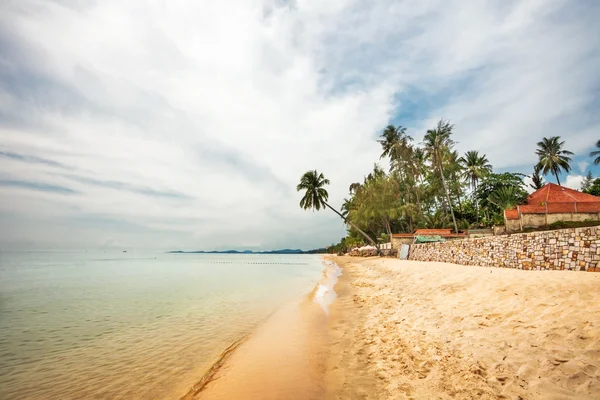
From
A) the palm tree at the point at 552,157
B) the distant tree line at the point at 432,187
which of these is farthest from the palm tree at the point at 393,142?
the palm tree at the point at 552,157

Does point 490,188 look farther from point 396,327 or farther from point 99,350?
point 99,350

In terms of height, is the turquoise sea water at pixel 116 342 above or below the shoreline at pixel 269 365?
below

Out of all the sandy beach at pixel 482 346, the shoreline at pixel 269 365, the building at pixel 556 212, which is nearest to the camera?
the sandy beach at pixel 482 346

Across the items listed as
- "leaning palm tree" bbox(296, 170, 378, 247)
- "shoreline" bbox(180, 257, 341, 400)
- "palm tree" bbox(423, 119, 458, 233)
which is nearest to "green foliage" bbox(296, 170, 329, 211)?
"leaning palm tree" bbox(296, 170, 378, 247)

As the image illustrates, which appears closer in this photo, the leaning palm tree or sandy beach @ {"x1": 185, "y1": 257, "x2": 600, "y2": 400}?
sandy beach @ {"x1": 185, "y1": 257, "x2": 600, "y2": 400}

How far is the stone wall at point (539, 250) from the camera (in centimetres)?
941

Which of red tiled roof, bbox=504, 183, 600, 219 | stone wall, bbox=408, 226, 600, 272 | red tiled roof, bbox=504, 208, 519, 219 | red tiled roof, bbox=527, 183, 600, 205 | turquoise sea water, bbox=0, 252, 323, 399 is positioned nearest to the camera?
turquoise sea water, bbox=0, 252, 323, 399

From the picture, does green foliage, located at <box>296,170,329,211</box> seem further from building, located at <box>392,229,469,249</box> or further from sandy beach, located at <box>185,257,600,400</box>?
sandy beach, located at <box>185,257,600,400</box>

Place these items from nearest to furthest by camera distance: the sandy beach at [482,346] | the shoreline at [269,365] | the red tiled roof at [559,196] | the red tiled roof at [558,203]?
the sandy beach at [482,346] → the shoreline at [269,365] → the red tiled roof at [558,203] → the red tiled roof at [559,196]

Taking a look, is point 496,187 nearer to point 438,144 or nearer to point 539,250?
point 438,144

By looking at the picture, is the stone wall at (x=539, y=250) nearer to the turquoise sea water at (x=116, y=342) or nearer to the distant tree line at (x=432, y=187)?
the turquoise sea water at (x=116, y=342)

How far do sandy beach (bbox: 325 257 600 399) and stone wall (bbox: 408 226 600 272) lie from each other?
2.80m

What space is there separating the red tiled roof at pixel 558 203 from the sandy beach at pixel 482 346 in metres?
30.6

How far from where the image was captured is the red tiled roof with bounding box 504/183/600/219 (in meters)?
29.6
